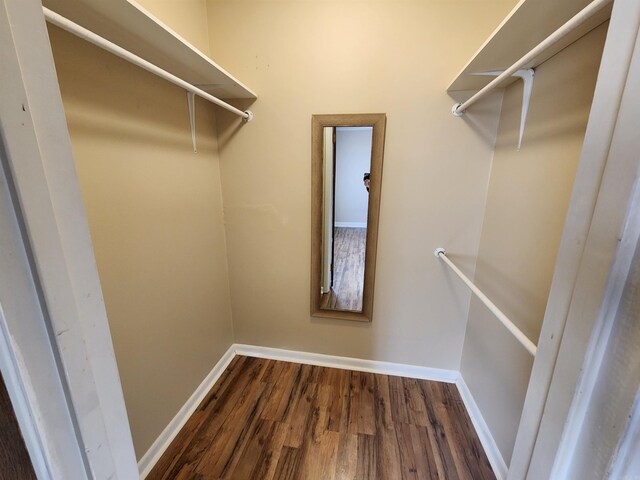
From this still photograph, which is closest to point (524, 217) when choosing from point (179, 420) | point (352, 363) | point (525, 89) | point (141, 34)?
point (525, 89)

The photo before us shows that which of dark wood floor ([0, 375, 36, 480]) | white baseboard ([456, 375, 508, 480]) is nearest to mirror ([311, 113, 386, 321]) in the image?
white baseboard ([456, 375, 508, 480])

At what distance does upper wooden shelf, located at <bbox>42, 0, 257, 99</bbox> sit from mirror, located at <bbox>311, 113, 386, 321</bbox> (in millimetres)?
679

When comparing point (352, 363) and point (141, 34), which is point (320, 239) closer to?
point (352, 363)

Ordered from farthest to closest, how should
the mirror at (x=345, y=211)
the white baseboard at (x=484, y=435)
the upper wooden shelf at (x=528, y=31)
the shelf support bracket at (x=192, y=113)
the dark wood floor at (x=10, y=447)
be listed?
the mirror at (x=345, y=211)
the shelf support bracket at (x=192, y=113)
the white baseboard at (x=484, y=435)
the upper wooden shelf at (x=528, y=31)
the dark wood floor at (x=10, y=447)

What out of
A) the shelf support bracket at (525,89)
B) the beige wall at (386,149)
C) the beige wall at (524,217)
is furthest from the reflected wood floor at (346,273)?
the shelf support bracket at (525,89)

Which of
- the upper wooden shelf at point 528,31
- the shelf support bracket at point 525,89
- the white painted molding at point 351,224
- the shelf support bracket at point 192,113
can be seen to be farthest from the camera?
the white painted molding at point 351,224

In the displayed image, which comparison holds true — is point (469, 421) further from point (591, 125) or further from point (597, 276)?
point (591, 125)

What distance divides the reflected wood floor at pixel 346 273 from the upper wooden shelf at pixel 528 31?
1.14 m

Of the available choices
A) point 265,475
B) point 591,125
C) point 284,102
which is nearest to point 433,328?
point 265,475

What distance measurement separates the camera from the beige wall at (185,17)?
4.04 feet

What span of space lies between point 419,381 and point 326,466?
2.93ft

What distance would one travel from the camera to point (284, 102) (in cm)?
164

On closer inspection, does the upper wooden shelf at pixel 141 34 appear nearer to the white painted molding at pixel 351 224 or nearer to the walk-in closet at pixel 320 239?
the walk-in closet at pixel 320 239

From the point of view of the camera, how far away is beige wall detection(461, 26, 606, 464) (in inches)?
37.5
